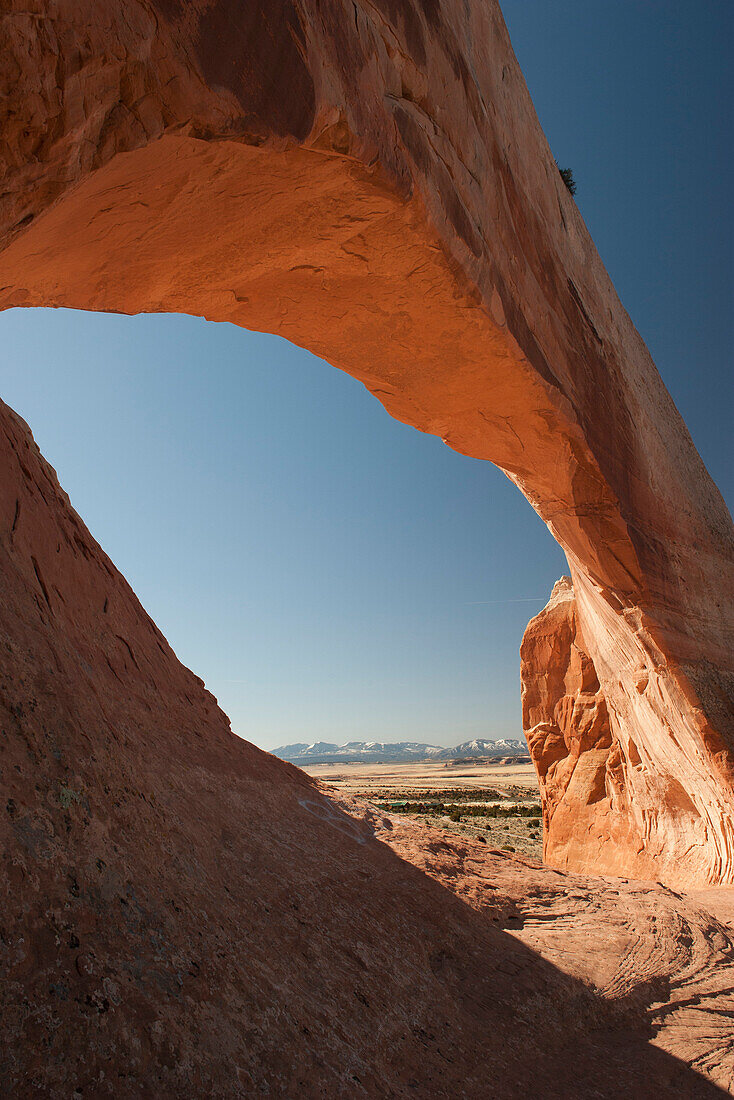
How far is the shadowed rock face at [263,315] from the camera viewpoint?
9.18 feet

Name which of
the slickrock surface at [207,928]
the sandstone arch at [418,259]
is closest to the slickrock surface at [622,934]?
the slickrock surface at [207,928]

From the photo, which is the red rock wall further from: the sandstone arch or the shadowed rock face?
the shadowed rock face

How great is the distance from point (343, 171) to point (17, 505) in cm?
341

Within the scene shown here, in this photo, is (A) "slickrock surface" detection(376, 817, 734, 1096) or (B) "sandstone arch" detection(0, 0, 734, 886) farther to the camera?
(A) "slickrock surface" detection(376, 817, 734, 1096)

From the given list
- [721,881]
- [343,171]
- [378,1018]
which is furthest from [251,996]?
[721,881]

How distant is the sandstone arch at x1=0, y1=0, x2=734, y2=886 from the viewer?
3100 mm

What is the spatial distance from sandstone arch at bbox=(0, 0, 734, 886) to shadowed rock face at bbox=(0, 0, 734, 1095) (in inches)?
1.0

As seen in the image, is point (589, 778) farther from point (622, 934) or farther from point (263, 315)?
point (263, 315)

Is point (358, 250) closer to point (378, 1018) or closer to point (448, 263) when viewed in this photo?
point (448, 263)

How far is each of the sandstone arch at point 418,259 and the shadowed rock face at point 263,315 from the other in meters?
0.03

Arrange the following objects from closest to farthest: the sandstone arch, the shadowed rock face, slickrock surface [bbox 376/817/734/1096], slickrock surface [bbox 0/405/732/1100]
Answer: slickrock surface [bbox 0/405/732/1100] < the shadowed rock face < the sandstone arch < slickrock surface [bbox 376/817/734/1096]

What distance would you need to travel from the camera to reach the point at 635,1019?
15.4 ft

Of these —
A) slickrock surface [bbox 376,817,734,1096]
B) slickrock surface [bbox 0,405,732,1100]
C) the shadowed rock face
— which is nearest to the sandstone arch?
the shadowed rock face

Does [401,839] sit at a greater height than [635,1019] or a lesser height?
greater
